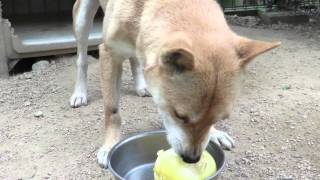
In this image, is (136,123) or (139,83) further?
(139,83)

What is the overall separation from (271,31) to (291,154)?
12.2ft

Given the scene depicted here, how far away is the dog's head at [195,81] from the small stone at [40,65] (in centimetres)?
332

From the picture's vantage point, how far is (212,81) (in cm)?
280

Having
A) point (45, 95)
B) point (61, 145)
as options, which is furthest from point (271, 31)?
point (61, 145)

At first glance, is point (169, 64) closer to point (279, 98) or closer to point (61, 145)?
point (61, 145)

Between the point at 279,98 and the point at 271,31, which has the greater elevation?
the point at 279,98

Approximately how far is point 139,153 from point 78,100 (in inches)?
59.8

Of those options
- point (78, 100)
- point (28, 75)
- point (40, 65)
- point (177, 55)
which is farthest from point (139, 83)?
point (177, 55)

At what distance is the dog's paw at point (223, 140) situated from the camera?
4219mm

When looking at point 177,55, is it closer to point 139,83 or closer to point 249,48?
point 249,48

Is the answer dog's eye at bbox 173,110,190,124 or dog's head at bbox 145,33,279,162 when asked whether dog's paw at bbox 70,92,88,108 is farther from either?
dog's eye at bbox 173,110,190,124

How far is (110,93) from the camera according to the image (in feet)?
13.6

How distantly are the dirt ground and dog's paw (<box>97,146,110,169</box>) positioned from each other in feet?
0.14

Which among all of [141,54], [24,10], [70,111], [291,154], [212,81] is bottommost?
[24,10]
